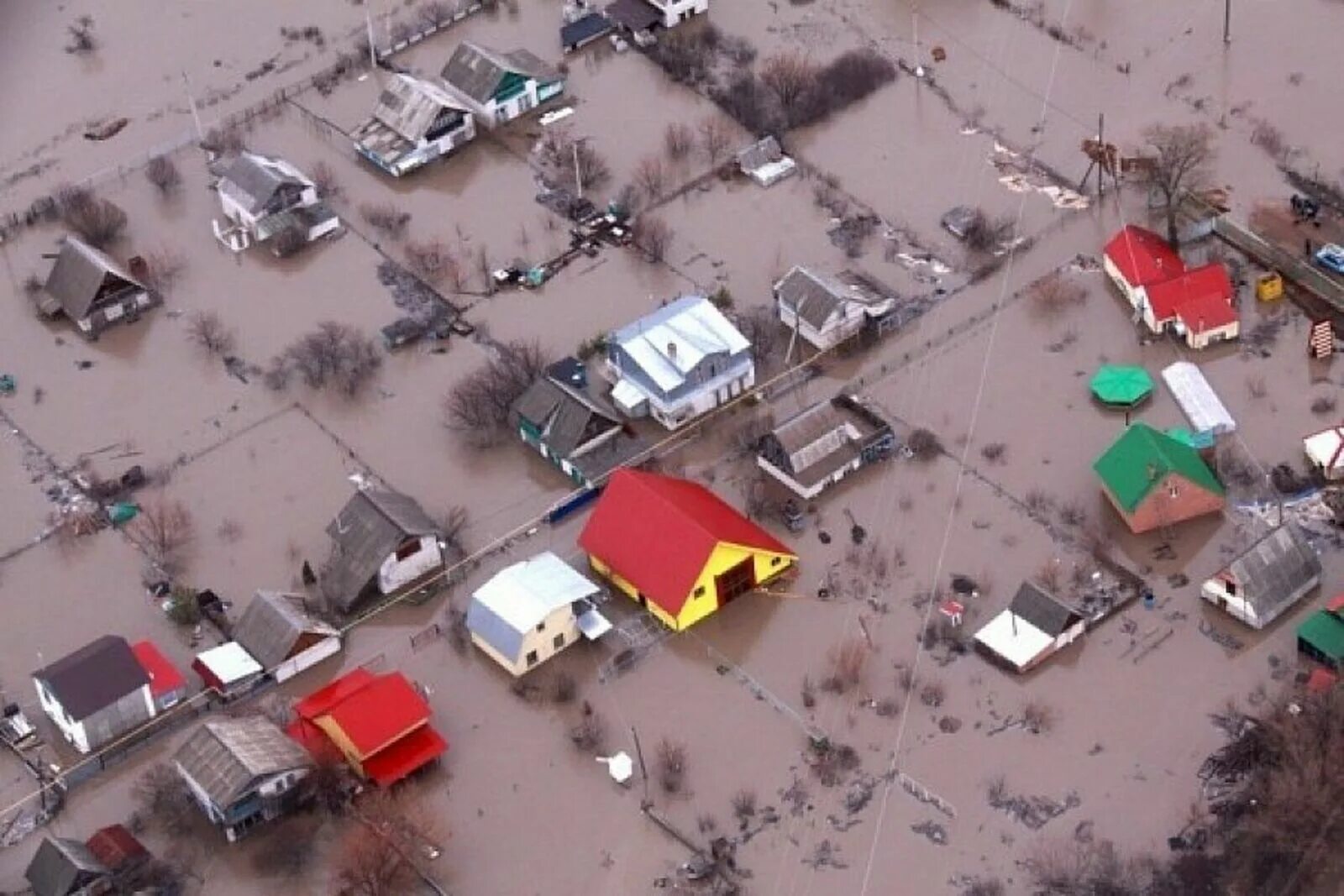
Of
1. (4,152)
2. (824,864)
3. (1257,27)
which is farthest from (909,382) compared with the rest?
(4,152)

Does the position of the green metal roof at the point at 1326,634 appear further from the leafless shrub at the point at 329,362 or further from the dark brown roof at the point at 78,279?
the dark brown roof at the point at 78,279

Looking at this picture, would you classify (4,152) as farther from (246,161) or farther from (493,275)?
(493,275)

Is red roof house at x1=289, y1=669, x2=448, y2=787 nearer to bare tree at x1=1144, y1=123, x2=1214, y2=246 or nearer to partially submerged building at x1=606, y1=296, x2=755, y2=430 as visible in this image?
partially submerged building at x1=606, y1=296, x2=755, y2=430

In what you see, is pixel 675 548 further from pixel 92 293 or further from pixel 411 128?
pixel 411 128

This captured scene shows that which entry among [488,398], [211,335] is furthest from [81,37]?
[488,398]

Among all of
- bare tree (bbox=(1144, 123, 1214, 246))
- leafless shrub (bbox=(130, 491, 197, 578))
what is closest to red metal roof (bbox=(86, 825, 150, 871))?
leafless shrub (bbox=(130, 491, 197, 578))

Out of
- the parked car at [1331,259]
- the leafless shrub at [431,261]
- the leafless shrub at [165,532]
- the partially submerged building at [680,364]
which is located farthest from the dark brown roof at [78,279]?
the parked car at [1331,259]
